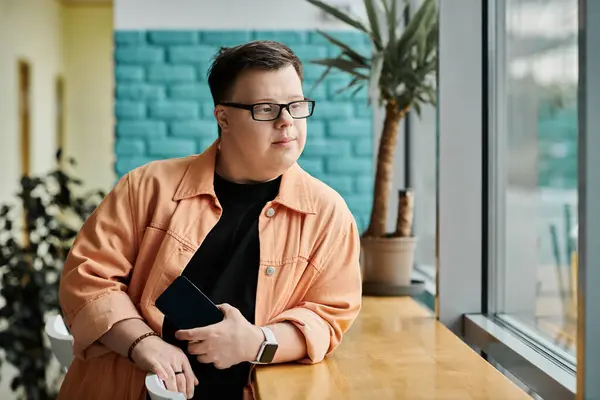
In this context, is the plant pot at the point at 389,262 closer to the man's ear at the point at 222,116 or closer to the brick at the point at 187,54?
the man's ear at the point at 222,116

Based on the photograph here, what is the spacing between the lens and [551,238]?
1976mm

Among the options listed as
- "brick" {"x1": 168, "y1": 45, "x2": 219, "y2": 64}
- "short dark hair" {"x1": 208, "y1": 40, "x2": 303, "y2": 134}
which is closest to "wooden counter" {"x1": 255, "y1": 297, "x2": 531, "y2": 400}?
"short dark hair" {"x1": 208, "y1": 40, "x2": 303, "y2": 134}

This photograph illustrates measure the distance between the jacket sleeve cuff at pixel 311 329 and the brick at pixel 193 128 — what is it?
2106mm

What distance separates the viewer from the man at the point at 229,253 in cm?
159

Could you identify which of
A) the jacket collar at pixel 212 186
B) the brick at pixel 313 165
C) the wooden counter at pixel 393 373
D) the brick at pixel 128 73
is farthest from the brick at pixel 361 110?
the jacket collar at pixel 212 186

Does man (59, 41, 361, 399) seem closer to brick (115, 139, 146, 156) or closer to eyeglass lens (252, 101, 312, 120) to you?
eyeglass lens (252, 101, 312, 120)

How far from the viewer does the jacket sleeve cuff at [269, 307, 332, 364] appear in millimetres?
1591

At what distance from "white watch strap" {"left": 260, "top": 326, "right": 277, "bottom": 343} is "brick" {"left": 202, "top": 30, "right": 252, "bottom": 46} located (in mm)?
2252

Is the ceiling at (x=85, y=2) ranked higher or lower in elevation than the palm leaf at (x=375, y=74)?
higher

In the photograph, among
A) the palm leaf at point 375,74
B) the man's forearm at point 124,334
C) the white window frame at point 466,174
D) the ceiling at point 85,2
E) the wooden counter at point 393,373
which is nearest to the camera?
the wooden counter at point 393,373

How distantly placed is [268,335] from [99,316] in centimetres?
33

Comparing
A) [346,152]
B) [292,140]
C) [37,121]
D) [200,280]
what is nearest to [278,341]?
[200,280]

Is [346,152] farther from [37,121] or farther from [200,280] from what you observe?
[37,121]

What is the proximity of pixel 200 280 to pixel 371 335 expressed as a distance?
56cm
